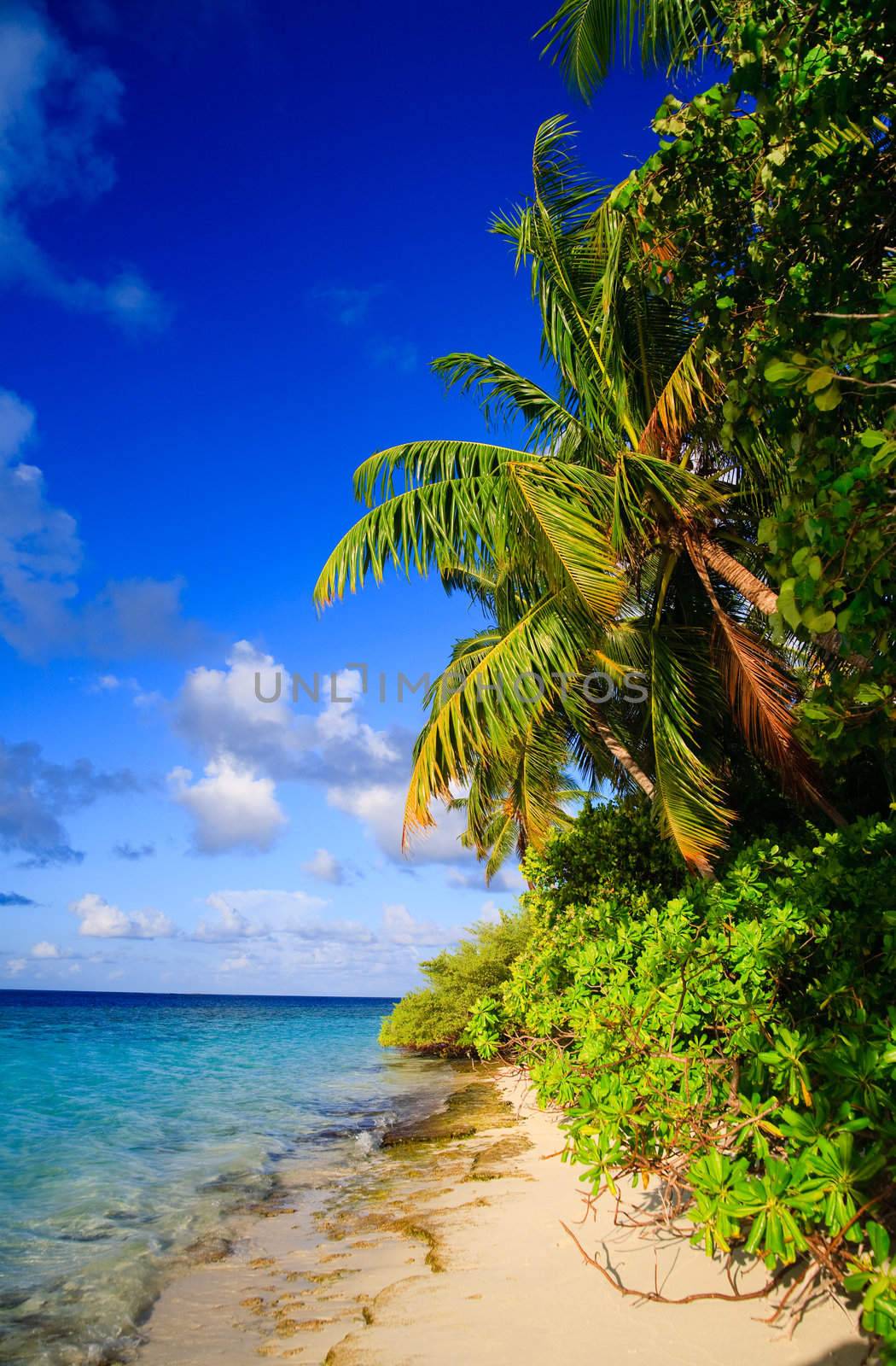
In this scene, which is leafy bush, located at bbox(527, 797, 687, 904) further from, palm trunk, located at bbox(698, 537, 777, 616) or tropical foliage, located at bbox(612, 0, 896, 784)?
tropical foliage, located at bbox(612, 0, 896, 784)

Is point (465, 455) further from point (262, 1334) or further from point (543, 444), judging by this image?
point (262, 1334)

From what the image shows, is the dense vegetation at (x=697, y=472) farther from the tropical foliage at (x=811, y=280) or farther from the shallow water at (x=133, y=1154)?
the shallow water at (x=133, y=1154)

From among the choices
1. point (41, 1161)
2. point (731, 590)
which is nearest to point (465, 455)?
point (731, 590)

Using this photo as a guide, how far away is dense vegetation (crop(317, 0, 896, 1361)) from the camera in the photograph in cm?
253

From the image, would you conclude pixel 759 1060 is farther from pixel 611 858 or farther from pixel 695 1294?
pixel 611 858

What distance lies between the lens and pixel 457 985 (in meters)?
17.9

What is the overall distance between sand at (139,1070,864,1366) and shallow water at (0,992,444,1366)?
53 cm

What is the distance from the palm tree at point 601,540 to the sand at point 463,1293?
123 inches

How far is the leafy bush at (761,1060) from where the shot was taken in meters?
2.50

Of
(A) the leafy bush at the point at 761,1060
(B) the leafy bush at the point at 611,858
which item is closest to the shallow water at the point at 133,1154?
(A) the leafy bush at the point at 761,1060

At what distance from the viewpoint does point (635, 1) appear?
21.8 feet

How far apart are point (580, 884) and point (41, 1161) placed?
23.8 feet

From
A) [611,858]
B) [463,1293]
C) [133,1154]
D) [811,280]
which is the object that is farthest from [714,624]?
[133,1154]

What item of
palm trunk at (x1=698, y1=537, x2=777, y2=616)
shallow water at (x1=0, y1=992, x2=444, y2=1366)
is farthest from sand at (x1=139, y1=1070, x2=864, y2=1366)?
palm trunk at (x1=698, y1=537, x2=777, y2=616)
